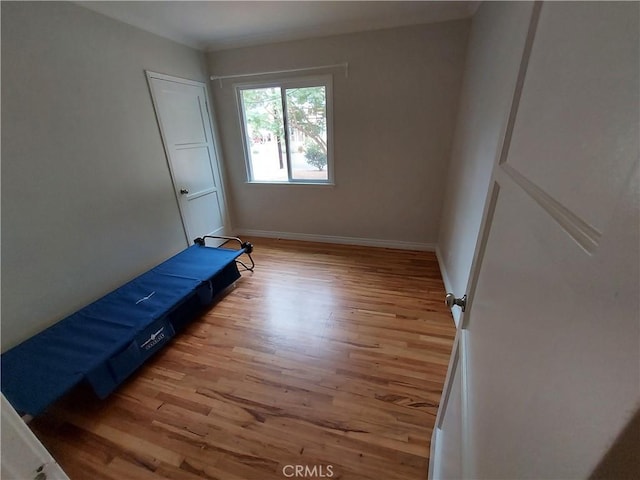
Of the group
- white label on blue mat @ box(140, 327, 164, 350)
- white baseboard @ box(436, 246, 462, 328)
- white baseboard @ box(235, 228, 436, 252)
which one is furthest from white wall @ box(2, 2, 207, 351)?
white baseboard @ box(436, 246, 462, 328)

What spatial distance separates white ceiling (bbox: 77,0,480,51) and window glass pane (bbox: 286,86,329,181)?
55 cm

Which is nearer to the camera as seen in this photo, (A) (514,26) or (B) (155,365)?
(A) (514,26)

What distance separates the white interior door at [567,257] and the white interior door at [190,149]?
2.96m

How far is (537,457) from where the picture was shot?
15.0 inches

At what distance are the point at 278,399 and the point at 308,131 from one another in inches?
109

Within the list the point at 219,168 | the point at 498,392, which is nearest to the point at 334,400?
the point at 498,392

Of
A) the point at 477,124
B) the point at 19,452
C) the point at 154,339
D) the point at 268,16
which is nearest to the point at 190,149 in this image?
the point at 268,16

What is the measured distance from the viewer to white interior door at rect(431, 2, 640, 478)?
25 cm

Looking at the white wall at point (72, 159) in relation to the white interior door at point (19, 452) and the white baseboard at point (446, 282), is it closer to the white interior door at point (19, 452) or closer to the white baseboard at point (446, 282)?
the white interior door at point (19, 452)

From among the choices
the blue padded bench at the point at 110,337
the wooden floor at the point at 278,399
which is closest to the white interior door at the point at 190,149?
the blue padded bench at the point at 110,337

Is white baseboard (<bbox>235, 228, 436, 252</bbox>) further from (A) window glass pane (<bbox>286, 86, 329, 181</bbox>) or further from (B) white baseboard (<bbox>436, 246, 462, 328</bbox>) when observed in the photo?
(A) window glass pane (<bbox>286, 86, 329, 181</bbox>)

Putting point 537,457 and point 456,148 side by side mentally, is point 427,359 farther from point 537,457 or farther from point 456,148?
point 456,148

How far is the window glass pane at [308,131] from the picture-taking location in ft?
9.88

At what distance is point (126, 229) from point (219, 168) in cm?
Result: 148
